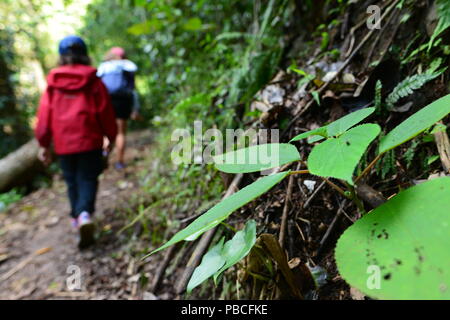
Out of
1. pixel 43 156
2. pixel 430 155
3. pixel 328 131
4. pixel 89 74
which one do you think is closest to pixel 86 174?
pixel 43 156

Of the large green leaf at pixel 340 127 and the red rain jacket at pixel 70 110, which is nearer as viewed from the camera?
the large green leaf at pixel 340 127

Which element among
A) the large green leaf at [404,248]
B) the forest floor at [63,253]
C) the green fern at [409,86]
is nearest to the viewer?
the large green leaf at [404,248]

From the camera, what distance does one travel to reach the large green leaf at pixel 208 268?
3.03 feet

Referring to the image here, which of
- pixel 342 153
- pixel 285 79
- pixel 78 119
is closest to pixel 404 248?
pixel 342 153

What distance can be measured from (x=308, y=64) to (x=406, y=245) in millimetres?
1718

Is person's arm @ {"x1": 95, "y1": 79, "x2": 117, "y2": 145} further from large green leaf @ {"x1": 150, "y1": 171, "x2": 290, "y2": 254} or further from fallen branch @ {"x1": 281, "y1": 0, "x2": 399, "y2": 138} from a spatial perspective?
large green leaf @ {"x1": 150, "y1": 171, "x2": 290, "y2": 254}

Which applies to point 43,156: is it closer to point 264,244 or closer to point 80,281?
point 80,281

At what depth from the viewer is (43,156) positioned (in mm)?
2916

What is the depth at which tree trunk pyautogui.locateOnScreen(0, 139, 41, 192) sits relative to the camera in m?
4.88

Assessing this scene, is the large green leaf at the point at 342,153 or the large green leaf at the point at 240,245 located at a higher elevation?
the large green leaf at the point at 342,153

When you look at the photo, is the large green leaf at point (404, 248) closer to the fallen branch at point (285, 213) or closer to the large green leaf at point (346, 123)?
the large green leaf at point (346, 123)

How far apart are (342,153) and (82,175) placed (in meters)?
2.82

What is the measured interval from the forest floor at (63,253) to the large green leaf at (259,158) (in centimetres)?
122

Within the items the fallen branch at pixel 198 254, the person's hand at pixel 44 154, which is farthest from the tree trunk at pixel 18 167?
the fallen branch at pixel 198 254
